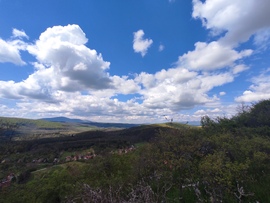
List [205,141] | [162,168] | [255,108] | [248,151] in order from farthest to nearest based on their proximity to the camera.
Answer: [255,108]
[205,141]
[248,151]
[162,168]

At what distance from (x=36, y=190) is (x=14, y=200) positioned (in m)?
1.97

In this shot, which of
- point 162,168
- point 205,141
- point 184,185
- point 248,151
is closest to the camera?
point 184,185

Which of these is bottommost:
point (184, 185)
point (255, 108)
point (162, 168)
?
point (184, 185)

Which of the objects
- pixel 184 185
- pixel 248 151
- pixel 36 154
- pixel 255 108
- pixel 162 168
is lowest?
pixel 36 154

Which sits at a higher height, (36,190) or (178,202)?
(178,202)

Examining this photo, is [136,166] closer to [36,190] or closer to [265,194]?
[265,194]

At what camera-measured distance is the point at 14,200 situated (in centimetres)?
1841

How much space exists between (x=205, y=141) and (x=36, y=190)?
54.9 feet

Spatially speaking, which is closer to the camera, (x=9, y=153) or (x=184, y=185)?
(x=184, y=185)

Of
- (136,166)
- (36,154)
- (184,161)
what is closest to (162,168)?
(184,161)

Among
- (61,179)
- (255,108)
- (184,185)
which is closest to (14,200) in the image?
(61,179)

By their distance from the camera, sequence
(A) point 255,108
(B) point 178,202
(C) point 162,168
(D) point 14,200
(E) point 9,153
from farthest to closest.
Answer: (E) point 9,153 < (A) point 255,108 < (D) point 14,200 < (C) point 162,168 < (B) point 178,202

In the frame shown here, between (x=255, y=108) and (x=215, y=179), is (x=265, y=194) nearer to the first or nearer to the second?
(x=215, y=179)

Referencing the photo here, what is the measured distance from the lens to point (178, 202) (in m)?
10.1
